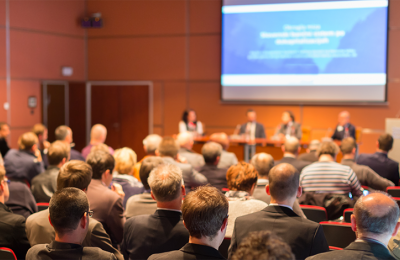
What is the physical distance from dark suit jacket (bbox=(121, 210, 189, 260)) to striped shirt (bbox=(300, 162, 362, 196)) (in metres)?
1.90

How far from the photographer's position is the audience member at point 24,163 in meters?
4.77

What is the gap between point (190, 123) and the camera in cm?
898

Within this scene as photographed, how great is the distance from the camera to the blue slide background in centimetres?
802

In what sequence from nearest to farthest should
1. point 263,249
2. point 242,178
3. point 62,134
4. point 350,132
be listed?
point 263,249
point 242,178
point 62,134
point 350,132

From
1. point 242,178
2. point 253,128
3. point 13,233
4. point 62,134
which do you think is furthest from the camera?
point 253,128

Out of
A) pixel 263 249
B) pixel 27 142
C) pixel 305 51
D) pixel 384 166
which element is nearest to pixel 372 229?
pixel 263 249

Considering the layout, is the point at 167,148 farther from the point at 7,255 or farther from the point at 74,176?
the point at 7,255

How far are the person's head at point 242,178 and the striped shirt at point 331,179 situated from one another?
3.27 feet

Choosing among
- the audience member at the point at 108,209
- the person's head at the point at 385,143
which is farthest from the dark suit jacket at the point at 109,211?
the person's head at the point at 385,143

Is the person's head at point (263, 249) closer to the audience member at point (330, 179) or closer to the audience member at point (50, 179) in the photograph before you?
the audience member at point (330, 179)

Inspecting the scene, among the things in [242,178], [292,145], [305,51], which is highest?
[305,51]

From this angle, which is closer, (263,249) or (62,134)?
(263,249)

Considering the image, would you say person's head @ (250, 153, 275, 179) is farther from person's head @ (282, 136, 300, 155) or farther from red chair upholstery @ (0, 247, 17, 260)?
red chair upholstery @ (0, 247, 17, 260)

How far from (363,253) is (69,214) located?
1343 millimetres
